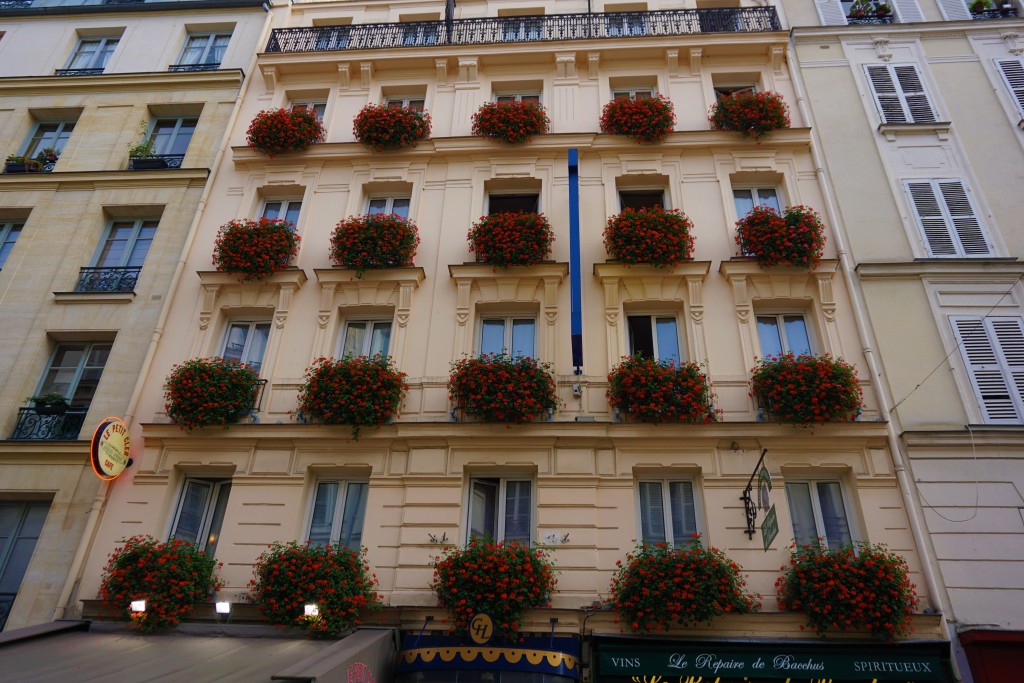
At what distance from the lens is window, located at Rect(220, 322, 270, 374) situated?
40.2 ft

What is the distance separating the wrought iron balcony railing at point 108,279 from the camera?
1308 cm

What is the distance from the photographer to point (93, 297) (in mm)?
12820

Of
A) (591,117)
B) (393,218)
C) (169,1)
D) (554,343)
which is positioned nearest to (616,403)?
(554,343)

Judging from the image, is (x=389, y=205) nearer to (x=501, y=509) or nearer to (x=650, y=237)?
(x=650, y=237)

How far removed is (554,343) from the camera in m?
11.5

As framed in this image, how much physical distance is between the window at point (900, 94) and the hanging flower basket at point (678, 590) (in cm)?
1053

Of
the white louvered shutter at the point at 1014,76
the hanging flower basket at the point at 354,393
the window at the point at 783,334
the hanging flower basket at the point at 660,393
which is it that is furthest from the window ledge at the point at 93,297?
the white louvered shutter at the point at 1014,76

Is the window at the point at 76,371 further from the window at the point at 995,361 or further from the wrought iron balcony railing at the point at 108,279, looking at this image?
the window at the point at 995,361

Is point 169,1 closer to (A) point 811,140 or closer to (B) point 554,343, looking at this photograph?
(B) point 554,343

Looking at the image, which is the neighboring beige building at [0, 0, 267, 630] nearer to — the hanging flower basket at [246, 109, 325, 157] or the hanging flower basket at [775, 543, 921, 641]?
the hanging flower basket at [246, 109, 325, 157]

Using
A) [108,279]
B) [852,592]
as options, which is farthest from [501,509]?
[108,279]

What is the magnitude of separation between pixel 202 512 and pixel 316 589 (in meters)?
3.19

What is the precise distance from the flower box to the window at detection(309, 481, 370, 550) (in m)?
4.17

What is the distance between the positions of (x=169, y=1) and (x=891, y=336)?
797 inches
